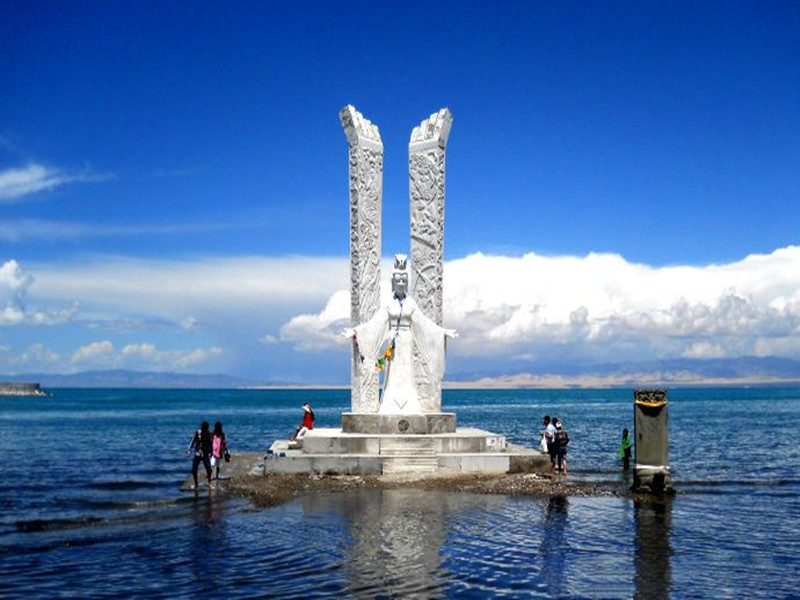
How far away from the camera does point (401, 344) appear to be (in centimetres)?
1998

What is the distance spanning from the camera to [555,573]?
33.3ft

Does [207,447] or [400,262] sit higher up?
[400,262]

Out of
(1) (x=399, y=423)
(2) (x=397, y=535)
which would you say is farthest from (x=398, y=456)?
(2) (x=397, y=535)

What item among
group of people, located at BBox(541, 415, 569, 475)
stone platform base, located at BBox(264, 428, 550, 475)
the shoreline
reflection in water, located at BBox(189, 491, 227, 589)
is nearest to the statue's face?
stone platform base, located at BBox(264, 428, 550, 475)

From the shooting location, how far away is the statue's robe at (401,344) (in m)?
19.9

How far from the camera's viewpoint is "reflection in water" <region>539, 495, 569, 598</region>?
9.62 meters

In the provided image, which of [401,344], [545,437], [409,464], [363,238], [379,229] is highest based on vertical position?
[379,229]

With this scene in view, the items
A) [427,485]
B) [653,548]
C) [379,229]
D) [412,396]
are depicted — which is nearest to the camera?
[653,548]

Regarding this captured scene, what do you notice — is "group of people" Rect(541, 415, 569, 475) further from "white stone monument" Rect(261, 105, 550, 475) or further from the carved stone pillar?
the carved stone pillar

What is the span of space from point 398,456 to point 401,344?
2.67 m

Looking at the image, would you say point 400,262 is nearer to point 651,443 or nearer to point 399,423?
point 399,423

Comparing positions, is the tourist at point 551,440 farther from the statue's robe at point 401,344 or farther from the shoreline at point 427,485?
the statue's robe at point 401,344

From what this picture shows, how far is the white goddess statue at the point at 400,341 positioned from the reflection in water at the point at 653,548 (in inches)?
236

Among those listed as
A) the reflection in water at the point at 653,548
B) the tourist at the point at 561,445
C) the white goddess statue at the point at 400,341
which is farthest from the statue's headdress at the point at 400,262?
the reflection in water at the point at 653,548
